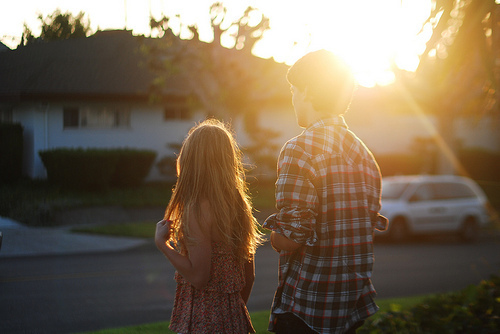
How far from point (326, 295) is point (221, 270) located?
1.82 ft

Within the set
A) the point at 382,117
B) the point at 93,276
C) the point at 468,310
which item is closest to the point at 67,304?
the point at 93,276

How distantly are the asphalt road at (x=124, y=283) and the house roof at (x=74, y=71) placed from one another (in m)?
→ 2.74

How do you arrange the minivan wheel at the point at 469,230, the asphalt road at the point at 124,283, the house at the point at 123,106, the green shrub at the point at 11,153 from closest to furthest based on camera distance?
the asphalt road at the point at 124,283 → the green shrub at the point at 11,153 → the house at the point at 123,106 → the minivan wheel at the point at 469,230

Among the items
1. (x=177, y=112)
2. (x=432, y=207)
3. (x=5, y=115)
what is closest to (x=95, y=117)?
(x=177, y=112)

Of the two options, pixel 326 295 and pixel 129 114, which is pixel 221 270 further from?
pixel 129 114

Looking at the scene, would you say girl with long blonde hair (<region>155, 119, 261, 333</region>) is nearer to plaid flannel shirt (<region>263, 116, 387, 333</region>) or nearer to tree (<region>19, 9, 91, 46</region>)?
plaid flannel shirt (<region>263, 116, 387, 333</region>)

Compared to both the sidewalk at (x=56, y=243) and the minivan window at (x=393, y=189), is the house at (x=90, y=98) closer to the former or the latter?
the sidewalk at (x=56, y=243)

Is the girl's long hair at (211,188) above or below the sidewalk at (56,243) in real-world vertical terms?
above

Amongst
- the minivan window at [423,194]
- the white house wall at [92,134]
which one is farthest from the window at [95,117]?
the minivan window at [423,194]

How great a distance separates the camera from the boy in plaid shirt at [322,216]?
2.36 m

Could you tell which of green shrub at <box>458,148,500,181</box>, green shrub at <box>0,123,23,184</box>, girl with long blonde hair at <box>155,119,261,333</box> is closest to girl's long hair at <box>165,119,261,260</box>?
girl with long blonde hair at <box>155,119,261,333</box>

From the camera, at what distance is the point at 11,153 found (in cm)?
768

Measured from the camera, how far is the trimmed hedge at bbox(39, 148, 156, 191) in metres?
9.09

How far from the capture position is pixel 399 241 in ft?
46.2
